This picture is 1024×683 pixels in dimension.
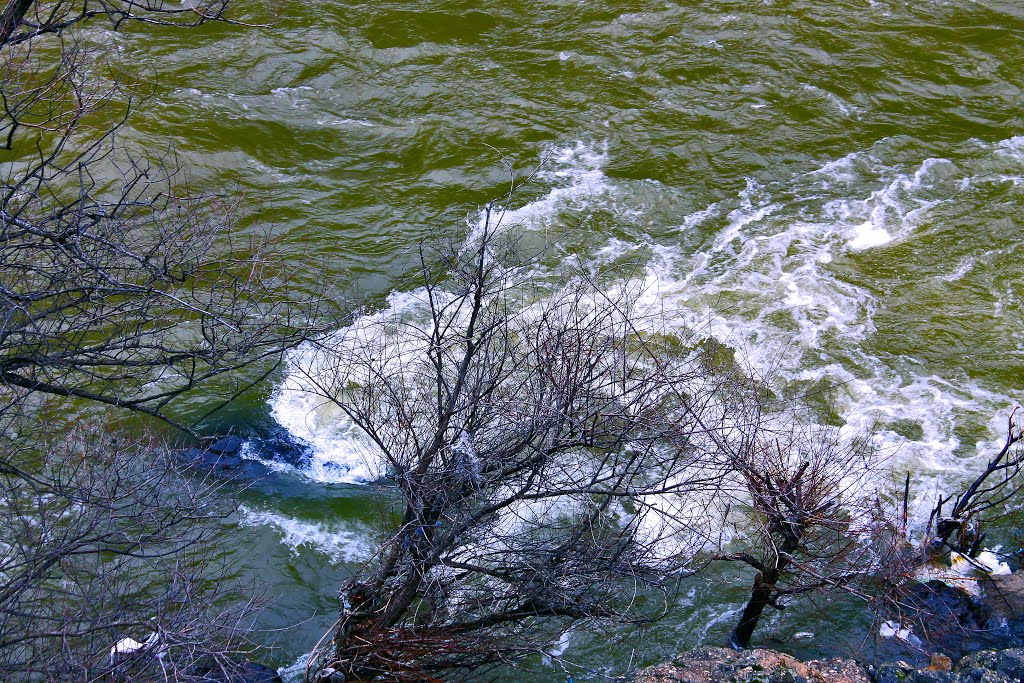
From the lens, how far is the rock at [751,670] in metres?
7.12

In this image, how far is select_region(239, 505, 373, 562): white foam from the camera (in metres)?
9.34

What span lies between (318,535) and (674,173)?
276 inches

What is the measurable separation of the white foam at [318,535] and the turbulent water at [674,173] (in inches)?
0.9

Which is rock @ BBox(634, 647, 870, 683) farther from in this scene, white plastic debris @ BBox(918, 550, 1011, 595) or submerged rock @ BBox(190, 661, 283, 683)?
submerged rock @ BBox(190, 661, 283, 683)

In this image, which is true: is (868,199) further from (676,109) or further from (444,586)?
(444,586)

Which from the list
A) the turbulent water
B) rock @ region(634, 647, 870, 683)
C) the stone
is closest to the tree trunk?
the turbulent water

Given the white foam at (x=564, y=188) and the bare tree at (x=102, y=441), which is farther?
the white foam at (x=564, y=188)

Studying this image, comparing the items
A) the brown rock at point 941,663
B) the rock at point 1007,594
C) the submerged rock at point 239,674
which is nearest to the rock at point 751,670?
Answer: the brown rock at point 941,663

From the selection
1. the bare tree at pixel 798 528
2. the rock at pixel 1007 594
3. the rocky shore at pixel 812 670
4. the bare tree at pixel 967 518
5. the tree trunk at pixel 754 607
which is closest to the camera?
the rocky shore at pixel 812 670

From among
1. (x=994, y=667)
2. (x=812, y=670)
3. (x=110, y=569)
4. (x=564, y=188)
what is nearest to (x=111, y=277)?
(x=110, y=569)

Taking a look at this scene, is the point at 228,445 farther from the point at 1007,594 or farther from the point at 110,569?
the point at 1007,594

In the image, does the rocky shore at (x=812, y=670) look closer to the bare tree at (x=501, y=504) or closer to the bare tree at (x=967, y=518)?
the bare tree at (x=501, y=504)

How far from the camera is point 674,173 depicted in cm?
1352

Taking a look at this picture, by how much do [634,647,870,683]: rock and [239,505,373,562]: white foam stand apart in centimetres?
314
